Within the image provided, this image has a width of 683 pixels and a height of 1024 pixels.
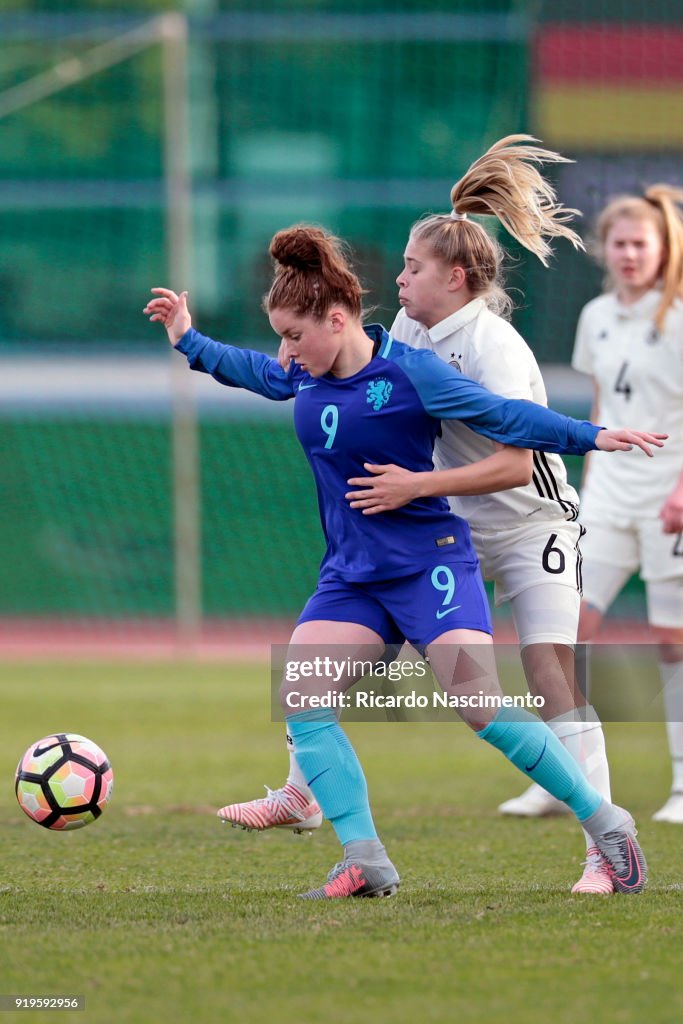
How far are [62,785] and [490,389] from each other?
1.88 meters

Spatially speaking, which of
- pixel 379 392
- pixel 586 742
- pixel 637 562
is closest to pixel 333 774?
pixel 586 742

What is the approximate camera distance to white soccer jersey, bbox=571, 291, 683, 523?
6.72m

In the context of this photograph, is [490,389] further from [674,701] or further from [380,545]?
[674,701]

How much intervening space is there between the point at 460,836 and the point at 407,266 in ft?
7.71

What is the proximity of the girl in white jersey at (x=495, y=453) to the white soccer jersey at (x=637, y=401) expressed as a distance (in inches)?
70.9

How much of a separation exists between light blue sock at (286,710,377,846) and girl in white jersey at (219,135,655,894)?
214 mm

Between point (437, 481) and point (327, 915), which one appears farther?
point (437, 481)

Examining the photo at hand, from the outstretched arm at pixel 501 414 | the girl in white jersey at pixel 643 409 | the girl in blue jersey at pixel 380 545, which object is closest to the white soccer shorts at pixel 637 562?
the girl in white jersey at pixel 643 409

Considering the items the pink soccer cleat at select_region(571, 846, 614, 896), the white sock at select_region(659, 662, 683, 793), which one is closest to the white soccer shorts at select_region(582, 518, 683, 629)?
the white sock at select_region(659, 662, 683, 793)

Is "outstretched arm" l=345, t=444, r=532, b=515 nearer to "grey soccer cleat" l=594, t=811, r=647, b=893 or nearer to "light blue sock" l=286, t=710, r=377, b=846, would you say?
"light blue sock" l=286, t=710, r=377, b=846

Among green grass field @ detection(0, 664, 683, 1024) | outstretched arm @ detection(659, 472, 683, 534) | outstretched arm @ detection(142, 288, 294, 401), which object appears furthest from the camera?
outstretched arm @ detection(659, 472, 683, 534)

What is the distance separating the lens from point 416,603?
445 cm

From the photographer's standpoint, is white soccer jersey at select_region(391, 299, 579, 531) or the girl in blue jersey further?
white soccer jersey at select_region(391, 299, 579, 531)

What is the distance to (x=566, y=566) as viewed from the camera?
488cm
